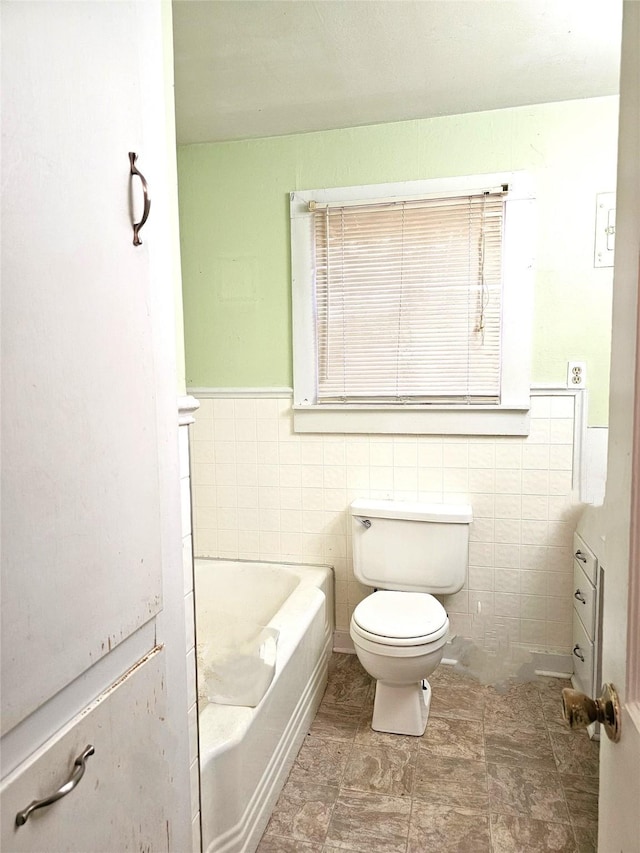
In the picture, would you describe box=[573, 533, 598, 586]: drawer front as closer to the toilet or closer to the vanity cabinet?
the vanity cabinet

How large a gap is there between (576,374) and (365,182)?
1.24m

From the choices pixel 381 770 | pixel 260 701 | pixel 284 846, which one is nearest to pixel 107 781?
pixel 260 701

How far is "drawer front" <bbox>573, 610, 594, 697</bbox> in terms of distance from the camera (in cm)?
203

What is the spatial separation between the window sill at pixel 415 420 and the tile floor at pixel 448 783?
1125 millimetres

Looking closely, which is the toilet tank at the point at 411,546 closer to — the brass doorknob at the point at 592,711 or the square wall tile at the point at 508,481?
the square wall tile at the point at 508,481

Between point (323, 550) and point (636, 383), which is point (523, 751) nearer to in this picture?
point (323, 550)

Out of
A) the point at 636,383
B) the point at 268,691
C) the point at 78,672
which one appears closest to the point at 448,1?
the point at 636,383

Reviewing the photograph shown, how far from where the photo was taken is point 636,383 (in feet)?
1.89

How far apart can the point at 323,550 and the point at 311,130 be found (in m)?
1.94

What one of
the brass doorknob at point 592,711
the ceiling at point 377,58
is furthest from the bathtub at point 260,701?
the ceiling at point 377,58

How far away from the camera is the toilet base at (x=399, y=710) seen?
2.09 metres

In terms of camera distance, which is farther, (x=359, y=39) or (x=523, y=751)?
(x=523, y=751)

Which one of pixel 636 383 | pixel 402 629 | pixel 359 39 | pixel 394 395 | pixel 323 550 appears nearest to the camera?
pixel 636 383

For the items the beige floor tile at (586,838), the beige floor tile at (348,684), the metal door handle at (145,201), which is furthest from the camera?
the beige floor tile at (348,684)
